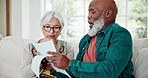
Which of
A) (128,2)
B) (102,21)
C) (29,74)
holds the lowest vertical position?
(29,74)

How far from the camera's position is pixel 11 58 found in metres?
2.17

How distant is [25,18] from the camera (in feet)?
10.4

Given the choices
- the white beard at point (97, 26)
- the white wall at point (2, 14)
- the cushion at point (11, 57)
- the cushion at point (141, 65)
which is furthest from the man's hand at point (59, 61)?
the white wall at point (2, 14)

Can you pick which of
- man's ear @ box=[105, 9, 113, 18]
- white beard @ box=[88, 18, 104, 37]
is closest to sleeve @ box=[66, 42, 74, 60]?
white beard @ box=[88, 18, 104, 37]

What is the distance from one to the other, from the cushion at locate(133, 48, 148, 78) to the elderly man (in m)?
0.17

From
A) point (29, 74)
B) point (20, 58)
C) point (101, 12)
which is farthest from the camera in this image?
point (20, 58)

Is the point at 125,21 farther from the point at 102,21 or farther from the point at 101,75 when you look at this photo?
the point at 101,75

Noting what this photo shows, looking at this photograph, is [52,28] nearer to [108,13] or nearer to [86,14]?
[108,13]

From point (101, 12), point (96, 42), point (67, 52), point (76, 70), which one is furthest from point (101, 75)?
point (67, 52)

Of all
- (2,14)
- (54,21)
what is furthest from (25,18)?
(54,21)

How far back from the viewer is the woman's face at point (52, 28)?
6.31 feet

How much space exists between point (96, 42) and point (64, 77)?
0.36 metres

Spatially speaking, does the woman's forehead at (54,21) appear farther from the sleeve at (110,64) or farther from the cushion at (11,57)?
the sleeve at (110,64)

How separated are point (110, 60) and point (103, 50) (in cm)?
14
